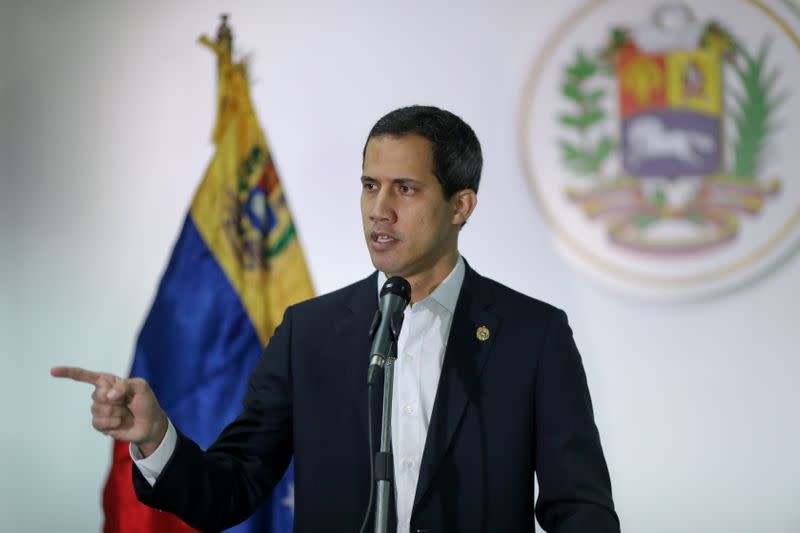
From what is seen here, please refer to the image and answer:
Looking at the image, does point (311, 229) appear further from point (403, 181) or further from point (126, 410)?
point (126, 410)

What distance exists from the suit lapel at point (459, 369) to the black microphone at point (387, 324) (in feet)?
1.27

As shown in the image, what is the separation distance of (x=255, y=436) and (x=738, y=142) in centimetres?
216

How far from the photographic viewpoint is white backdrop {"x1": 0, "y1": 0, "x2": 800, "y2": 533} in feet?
10.6

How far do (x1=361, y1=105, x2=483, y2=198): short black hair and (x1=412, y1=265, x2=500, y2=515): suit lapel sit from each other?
0.72 feet

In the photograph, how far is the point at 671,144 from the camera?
331 cm

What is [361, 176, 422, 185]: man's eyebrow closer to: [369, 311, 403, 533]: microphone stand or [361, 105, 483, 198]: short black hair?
[361, 105, 483, 198]: short black hair

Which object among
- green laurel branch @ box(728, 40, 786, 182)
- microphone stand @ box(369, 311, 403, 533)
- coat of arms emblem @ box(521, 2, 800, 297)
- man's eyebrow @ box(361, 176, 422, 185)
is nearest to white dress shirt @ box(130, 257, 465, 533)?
man's eyebrow @ box(361, 176, 422, 185)

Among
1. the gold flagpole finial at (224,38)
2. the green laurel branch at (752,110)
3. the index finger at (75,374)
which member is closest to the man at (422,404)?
the index finger at (75,374)

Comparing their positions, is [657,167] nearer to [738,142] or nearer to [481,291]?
[738,142]

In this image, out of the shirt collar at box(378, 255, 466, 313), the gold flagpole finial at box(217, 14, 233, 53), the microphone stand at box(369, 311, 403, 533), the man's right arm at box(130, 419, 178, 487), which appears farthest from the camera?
the gold flagpole finial at box(217, 14, 233, 53)

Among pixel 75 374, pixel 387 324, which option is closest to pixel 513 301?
pixel 387 324

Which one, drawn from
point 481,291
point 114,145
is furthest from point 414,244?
point 114,145

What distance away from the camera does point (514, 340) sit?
194 cm

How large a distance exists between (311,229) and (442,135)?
5.64ft
